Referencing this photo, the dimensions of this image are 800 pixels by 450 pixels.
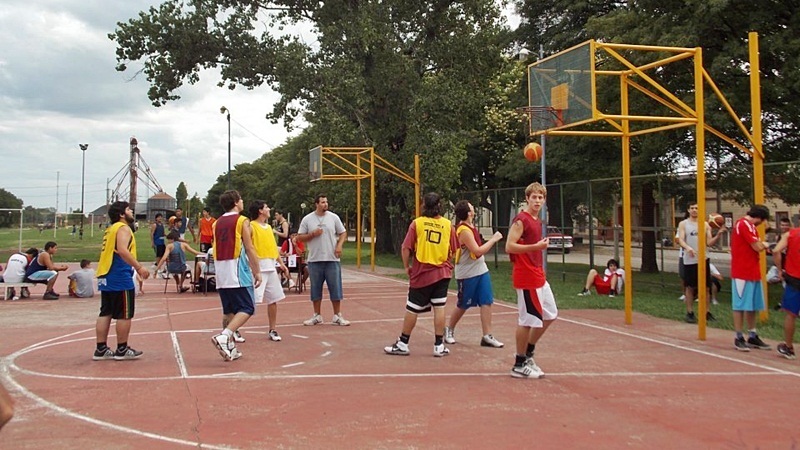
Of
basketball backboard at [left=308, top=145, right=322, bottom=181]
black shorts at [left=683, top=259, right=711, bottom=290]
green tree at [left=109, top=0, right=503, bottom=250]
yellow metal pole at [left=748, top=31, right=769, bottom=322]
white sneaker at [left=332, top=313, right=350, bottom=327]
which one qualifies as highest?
green tree at [left=109, top=0, right=503, bottom=250]

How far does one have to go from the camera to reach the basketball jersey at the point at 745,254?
855cm

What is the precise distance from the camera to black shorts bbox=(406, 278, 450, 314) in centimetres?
814

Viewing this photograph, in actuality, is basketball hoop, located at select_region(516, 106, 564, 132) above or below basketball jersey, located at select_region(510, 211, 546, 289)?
above

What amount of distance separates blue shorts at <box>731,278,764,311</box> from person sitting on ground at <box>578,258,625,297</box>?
6.71 metres

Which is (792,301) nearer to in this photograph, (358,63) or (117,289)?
(117,289)

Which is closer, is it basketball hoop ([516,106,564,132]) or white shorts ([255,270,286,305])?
white shorts ([255,270,286,305])

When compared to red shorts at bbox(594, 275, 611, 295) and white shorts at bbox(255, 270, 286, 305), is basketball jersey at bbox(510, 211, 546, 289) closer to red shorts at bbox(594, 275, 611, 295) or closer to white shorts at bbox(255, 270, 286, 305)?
white shorts at bbox(255, 270, 286, 305)

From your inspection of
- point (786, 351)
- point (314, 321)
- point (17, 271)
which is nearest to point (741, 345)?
point (786, 351)

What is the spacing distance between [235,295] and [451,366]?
2.70 metres

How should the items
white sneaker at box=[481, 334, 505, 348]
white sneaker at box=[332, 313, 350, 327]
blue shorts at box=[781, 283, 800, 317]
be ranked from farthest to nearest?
white sneaker at box=[332, 313, 350, 327] < white sneaker at box=[481, 334, 505, 348] < blue shorts at box=[781, 283, 800, 317]

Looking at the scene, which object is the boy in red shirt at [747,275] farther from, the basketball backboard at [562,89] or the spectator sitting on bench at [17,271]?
the spectator sitting on bench at [17,271]

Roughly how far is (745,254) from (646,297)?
6.74 metres

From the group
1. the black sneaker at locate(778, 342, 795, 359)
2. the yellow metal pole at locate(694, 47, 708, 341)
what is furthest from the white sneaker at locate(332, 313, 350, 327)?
the black sneaker at locate(778, 342, 795, 359)

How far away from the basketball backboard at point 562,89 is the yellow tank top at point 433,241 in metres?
3.53
